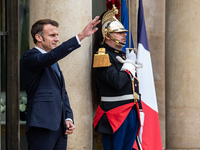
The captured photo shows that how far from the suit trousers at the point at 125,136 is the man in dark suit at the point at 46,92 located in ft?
3.74

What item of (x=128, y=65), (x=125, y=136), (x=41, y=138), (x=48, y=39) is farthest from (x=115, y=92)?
(x=41, y=138)

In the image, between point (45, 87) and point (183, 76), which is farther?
point (183, 76)

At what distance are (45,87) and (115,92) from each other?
1.36 meters

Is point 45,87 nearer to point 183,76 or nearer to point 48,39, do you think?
point 48,39

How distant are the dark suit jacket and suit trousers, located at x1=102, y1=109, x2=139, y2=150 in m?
1.21

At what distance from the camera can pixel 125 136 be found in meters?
5.12

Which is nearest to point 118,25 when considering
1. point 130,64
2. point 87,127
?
point 130,64

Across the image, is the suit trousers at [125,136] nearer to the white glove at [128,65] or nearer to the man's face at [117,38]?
the white glove at [128,65]

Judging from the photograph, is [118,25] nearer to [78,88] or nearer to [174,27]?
[78,88]

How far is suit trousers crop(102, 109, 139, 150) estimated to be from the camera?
5.04m

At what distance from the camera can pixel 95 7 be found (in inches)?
268

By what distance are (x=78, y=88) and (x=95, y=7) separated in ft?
6.97

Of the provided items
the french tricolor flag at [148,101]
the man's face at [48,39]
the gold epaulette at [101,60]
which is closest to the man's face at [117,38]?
the gold epaulette at [101,60]

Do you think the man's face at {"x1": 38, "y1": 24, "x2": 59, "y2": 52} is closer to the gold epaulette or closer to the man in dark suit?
the man in dark suit
